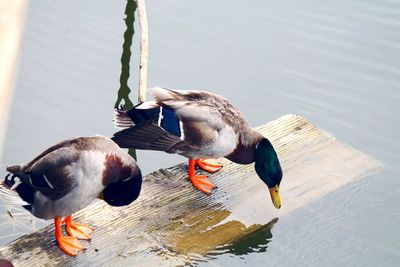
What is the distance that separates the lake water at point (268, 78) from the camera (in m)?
4.79

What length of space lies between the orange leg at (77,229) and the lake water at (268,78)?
1.91 ft

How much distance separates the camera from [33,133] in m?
5.54

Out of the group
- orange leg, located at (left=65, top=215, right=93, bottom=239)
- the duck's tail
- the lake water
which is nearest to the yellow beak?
the lake water

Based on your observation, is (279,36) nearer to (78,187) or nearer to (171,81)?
(171,81)

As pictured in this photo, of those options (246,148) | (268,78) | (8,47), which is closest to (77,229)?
(8,47)

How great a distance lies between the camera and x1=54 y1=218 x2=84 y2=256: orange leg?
3848mm

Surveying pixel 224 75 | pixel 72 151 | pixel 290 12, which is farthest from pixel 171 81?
pixel 72 151

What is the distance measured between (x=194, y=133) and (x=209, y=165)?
38 centimetres

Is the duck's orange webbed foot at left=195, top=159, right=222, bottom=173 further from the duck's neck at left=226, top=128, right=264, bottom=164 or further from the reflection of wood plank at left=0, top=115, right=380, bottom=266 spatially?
the duck's neck at left=226, top=128, right=264, bottom=164

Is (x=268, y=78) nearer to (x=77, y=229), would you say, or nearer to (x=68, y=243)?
(x=77, y=229)

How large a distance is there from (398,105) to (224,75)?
4.54 feet

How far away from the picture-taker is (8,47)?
3.52 metres

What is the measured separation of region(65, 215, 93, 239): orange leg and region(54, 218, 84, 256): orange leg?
0.04 m

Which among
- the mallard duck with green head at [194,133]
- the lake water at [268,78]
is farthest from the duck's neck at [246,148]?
the lake water at [268,78]
